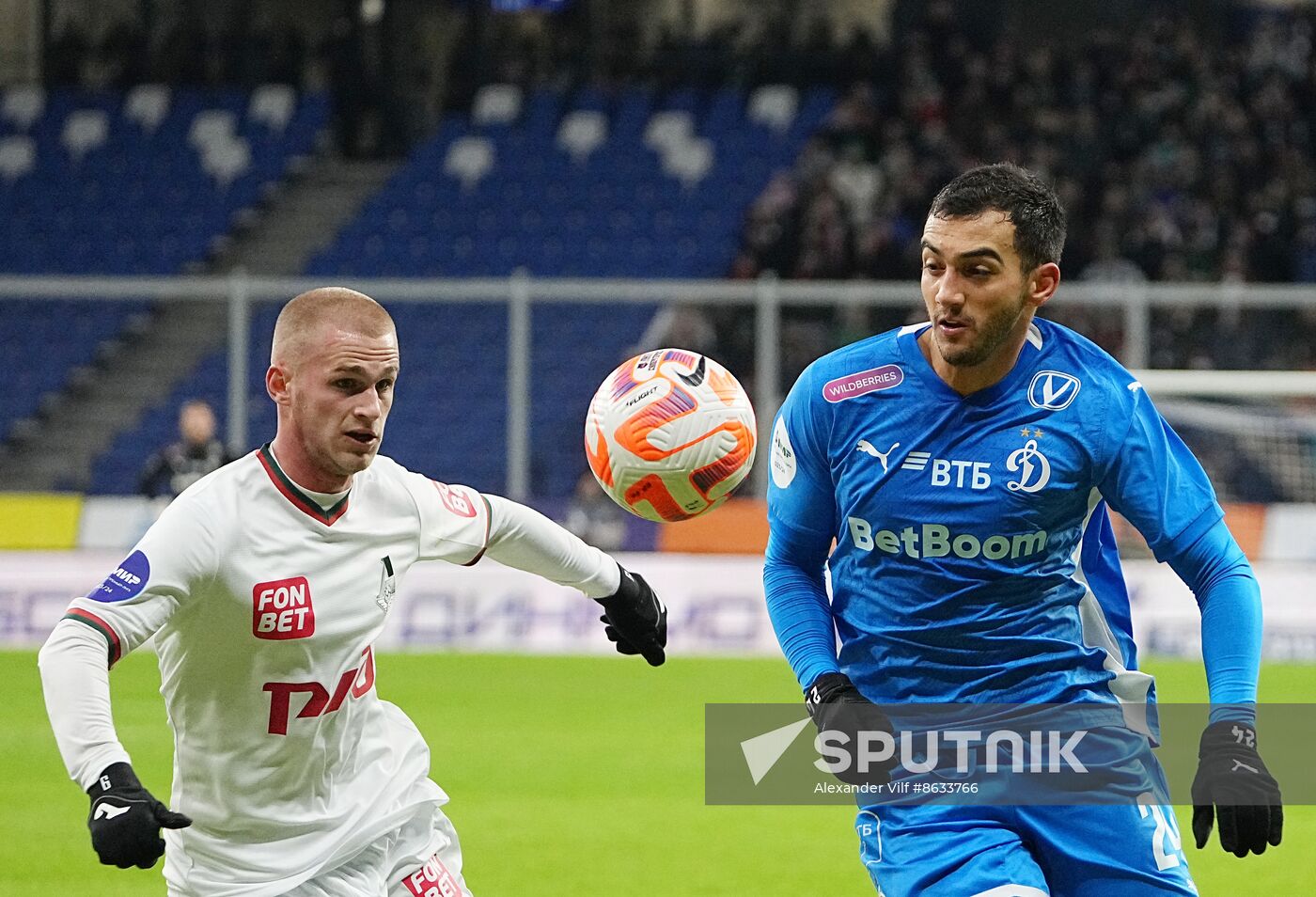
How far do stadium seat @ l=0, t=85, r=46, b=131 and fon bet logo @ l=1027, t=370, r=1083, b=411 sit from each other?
22.7 m

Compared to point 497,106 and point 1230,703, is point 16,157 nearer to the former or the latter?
point 497,106

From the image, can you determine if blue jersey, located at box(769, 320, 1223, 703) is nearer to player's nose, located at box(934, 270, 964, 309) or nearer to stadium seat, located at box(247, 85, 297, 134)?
player's nose, located at box(934, 270, 964, 309)

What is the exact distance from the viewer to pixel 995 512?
387 cm

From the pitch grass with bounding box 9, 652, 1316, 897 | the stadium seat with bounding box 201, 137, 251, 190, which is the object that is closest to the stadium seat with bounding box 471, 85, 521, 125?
the stadium seat with bounding box 201, 137, 251, 190

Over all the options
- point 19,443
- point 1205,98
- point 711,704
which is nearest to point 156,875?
point 711,704

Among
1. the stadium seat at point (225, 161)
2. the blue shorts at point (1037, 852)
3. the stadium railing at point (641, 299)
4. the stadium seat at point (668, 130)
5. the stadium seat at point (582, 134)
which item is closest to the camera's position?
the blue shorts at point (1037, 852)

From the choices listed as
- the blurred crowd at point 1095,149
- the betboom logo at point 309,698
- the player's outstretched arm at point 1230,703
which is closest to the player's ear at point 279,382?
the betboom logo at point 309,698

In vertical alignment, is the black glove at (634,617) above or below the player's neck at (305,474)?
below

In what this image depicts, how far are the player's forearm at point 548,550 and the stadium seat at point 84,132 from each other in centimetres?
2072

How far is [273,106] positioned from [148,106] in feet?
5.49

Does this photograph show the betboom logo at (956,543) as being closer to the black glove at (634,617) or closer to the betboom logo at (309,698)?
the black glove at (634,617)

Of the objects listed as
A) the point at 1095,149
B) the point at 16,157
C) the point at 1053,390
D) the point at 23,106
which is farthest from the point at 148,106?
the point at 1053,390

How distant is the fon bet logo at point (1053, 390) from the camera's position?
3.95 metres

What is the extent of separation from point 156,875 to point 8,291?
10.3 meters
